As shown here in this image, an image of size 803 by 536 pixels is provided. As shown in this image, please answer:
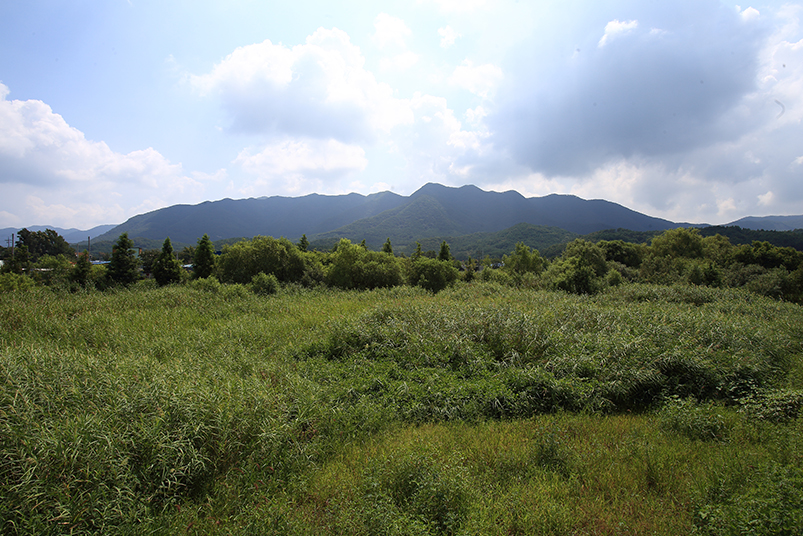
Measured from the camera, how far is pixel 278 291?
2098cm

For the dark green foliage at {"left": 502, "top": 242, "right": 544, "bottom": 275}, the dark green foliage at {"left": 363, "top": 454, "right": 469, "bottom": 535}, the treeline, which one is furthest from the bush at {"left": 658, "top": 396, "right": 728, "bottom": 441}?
the dark green foliage at {"left": 502, "top": 242, "right": 544, "bottom": 275}

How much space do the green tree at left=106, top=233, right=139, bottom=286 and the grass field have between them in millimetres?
26881

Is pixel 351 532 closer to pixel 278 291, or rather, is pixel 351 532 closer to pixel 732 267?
pixel 278 291

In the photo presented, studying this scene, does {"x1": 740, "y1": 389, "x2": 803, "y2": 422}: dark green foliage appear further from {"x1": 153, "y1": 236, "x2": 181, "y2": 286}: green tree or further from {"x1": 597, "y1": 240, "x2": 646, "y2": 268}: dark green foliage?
{"x1": 597, "y1": 240, "x2": 646, "y2": 268}: dark green foliage

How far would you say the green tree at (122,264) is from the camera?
104 ft

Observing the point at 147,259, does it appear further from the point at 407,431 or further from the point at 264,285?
the point at 407,431

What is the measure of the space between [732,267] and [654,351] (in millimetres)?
37697

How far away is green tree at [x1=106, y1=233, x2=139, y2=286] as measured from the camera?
31688mm

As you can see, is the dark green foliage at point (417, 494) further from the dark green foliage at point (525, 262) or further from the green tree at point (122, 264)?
the dark green foliage at point (525, 262)

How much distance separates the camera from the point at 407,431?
5547 millimetres

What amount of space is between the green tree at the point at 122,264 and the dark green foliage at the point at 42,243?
39.9 metres

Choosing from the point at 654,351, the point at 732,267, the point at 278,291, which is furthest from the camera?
the point at 732,267

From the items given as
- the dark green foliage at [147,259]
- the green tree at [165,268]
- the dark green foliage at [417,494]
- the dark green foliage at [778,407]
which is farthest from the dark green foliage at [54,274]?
the dark green foliage at [778,407]

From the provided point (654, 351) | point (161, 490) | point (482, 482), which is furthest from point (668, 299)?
point (161, 490)
